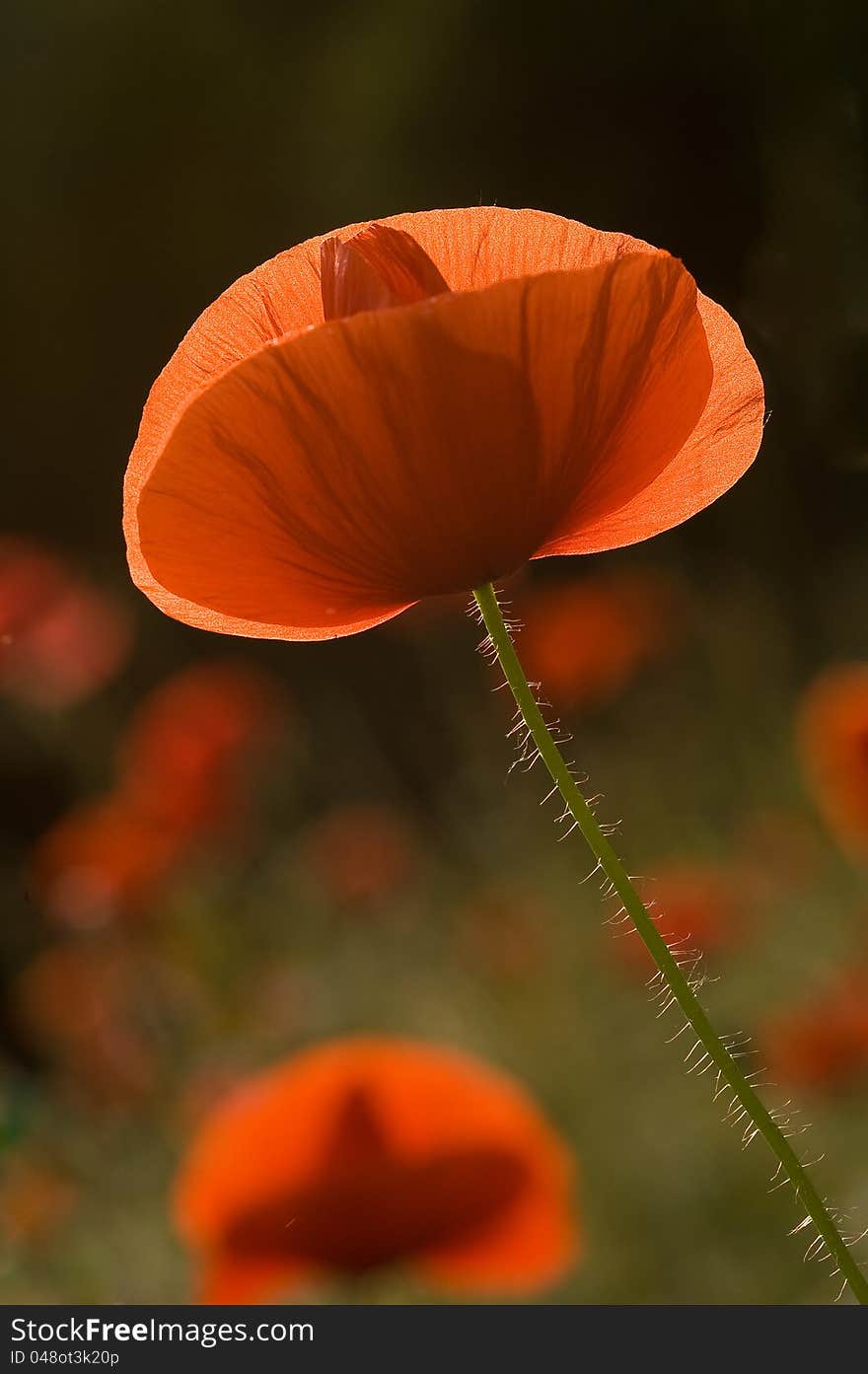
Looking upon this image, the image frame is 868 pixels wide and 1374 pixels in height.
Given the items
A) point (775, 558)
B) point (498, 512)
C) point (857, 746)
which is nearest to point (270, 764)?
point (775, 558)

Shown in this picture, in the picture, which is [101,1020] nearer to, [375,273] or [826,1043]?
[826,1043]

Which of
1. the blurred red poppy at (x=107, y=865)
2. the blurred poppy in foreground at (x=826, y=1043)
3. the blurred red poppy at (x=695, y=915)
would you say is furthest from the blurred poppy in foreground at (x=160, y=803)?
the blurred poppy in foreground at (x=826, y=1043)

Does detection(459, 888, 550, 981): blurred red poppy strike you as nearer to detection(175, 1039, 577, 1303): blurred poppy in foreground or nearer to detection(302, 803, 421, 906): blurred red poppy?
detection(302, 803, 421, 906): blurred red poppy

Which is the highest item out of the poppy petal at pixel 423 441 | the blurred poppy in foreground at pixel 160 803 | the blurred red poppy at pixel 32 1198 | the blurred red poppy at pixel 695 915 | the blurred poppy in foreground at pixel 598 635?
the poppy petal at pixel 423 441

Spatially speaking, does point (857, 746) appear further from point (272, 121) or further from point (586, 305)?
point (272, 121)

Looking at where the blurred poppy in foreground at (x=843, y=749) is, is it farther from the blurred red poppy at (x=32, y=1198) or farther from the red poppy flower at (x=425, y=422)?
the blurred red poppy at (x=32, y=1198)

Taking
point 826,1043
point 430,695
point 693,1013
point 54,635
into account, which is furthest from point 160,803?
point 693,1013

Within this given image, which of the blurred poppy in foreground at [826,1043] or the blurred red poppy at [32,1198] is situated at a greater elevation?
the blurred poppy in foreground at [826,1043]
